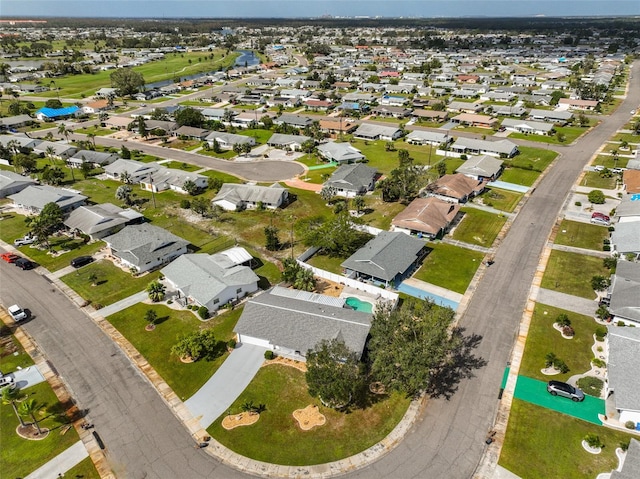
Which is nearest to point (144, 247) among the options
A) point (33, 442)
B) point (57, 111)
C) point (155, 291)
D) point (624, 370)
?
point (155, 291)

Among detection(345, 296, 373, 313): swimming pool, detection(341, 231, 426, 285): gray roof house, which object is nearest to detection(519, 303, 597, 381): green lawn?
detection(341, 231, 426, 285): gray roof house

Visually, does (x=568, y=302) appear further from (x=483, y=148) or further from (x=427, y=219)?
(x=483, y=148)

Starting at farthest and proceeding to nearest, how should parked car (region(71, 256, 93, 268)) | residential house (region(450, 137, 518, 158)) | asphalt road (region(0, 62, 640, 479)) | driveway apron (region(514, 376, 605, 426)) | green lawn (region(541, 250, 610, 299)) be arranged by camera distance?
residential house (region(450, 137, 518, 158))
parked car (region(71, 256, 93, 268))
green lawn (region(541, 250, 610, 299))
driveway apron (region(514, 376, 605, 426))
asphalt road (region(0, 62, 640, 479))

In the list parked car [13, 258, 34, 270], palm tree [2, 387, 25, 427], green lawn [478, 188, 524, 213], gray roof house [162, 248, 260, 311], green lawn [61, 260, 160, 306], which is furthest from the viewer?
green lawn [478, 188, 524, 213]

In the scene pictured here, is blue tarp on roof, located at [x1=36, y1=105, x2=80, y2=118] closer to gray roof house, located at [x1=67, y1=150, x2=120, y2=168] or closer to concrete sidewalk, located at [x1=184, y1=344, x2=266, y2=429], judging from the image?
gray roof house, located at [x1=67, y1=150, x2=120, y2=168]

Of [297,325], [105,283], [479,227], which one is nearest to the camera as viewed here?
Answer: [297,325]

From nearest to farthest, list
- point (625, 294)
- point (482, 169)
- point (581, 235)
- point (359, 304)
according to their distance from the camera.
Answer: point (625, 294) < point (359, 304) < point (581, 235) < point (482, 169)

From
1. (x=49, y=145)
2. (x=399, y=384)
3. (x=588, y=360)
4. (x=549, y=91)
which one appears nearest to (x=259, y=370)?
(x=399, y=384)
